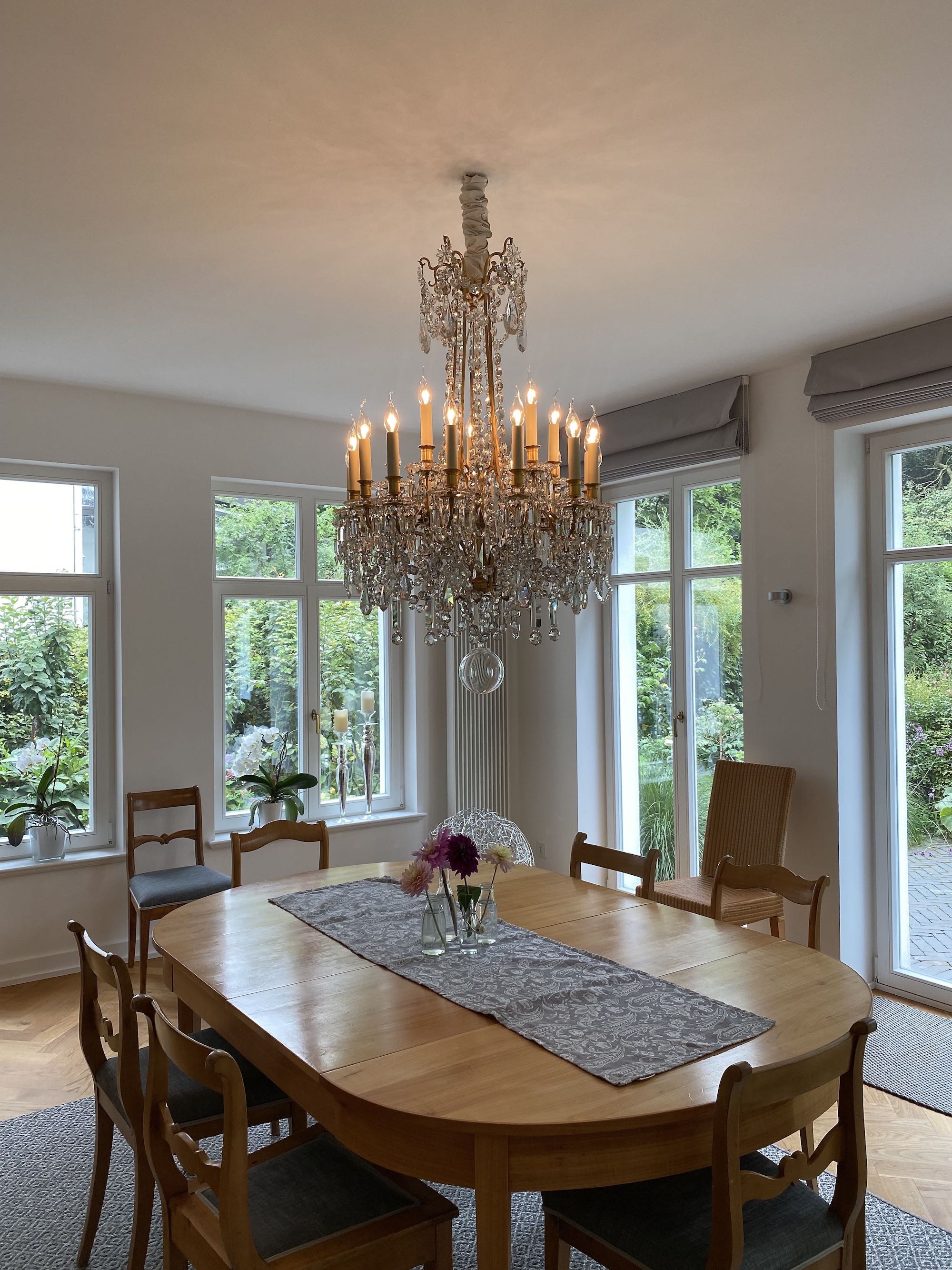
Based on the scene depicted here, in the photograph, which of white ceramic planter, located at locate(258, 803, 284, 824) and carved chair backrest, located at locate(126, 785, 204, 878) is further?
white ceramic planter, located at locate(258, 803, 284, 824)

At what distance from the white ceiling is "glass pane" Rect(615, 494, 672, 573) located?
1.35 metres

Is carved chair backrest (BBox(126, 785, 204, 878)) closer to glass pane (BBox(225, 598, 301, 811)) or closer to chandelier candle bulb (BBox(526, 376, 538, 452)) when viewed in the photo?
glass pane (BBox(225, 598, 301, 811))

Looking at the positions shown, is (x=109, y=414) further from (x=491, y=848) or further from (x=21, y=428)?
(x=491, y=848)

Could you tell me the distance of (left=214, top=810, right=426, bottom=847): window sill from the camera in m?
5.29

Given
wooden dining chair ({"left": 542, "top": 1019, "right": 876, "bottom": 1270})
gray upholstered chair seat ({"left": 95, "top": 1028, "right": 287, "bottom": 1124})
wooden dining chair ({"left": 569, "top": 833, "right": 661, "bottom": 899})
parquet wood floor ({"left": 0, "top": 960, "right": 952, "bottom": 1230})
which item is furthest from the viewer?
wooden dining chair ({"left": 569, "top": 833, "right": 661, "bottom": 899})

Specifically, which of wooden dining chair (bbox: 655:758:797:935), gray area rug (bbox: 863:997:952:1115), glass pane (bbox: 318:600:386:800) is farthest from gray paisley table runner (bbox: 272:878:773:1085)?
glass pane (bbox: 318:600:386:800)

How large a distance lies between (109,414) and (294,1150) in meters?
3.70

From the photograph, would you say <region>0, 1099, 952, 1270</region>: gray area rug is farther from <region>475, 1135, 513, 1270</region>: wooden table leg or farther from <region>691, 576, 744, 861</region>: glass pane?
<region>691, 576, 744, 861</region>: glass pane

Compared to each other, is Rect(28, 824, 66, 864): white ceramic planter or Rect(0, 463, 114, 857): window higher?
Rect(0, 463, 114, 857): window

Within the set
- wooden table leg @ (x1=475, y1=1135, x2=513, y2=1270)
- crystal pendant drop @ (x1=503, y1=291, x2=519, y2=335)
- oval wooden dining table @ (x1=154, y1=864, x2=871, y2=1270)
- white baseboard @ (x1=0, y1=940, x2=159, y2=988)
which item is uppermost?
crystal pendant drop @ (x1=503, y1=291, x2=519, y2=335)

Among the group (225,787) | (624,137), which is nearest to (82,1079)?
(225,787)

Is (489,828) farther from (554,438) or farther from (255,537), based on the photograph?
(554,438)

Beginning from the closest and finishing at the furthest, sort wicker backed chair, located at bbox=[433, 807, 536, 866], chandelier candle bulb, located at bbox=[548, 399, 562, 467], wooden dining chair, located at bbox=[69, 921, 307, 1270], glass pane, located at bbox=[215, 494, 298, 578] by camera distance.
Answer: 1. wooden dining chair, located at bbox=[69, 921, 307, 1270]
2. chandelier candle bulb, located at bbox=[548, 399, 562, 467]
3. glass pane, located at bbox=[215, 494, 298, 578]
4. wicker backed chair, located at bbox=[433, 807, 536, 866]

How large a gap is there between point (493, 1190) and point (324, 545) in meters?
4.24
